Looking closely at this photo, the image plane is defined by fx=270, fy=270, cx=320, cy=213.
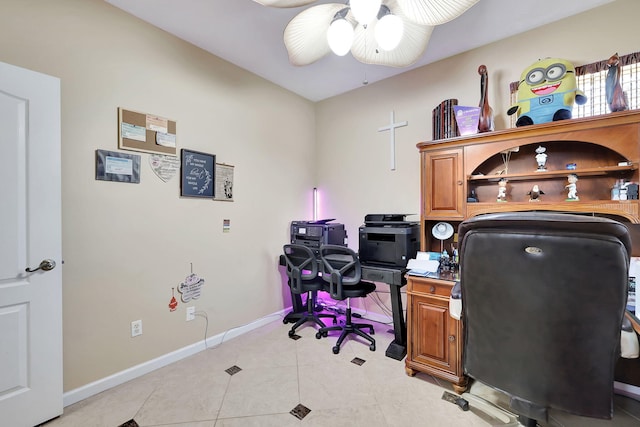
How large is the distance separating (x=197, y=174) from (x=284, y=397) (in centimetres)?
187

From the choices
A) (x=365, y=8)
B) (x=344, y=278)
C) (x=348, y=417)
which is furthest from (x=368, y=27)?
(x=348, y=417)

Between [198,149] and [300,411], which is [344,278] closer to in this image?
[300,411]

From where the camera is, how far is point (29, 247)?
1.53 m

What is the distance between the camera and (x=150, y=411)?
165 cm

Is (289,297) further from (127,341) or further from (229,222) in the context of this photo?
(127,341)

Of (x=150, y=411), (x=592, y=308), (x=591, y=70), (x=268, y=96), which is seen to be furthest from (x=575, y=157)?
(x=150, y=411)

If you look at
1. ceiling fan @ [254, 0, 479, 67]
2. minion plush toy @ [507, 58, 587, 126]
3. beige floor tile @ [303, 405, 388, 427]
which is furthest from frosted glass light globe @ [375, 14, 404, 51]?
beige floor tile @ [303, 405, 388, 427]

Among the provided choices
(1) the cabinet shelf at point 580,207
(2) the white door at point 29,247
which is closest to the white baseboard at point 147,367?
(2) the white door at point 29,247

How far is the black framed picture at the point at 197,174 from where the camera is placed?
230 cm

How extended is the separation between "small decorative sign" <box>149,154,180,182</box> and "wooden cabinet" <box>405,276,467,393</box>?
2084 millimetres

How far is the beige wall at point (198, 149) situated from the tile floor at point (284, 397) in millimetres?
252

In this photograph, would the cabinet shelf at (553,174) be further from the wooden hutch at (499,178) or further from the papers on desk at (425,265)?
the papers on desk at (425,265)

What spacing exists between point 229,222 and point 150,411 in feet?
4.97

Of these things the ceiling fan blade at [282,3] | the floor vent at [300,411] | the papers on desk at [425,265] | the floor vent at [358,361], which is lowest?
the floor vent at [358,361]
